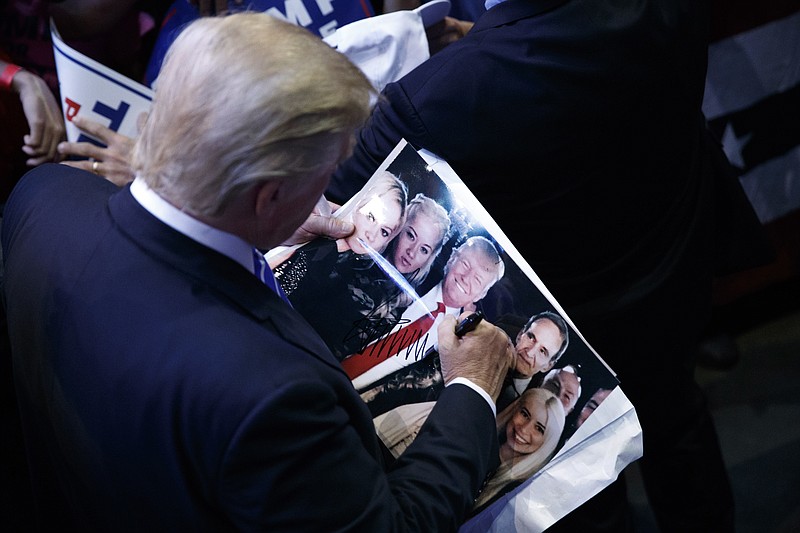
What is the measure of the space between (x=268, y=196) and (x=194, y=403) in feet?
0.69

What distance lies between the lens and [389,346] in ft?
3.46

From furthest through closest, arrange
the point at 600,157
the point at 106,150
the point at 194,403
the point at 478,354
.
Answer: the point at 106,150
the point at 600,157
the point at 478,354
the point at 194,403

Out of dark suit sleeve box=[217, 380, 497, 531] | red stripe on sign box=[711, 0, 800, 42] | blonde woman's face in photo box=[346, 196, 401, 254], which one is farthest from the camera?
red stripe on sign box=[711, 0, 800, 42]

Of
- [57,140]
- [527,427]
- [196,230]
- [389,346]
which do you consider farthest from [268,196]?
[57,140]

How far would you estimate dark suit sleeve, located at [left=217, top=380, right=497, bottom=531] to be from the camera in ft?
2.38

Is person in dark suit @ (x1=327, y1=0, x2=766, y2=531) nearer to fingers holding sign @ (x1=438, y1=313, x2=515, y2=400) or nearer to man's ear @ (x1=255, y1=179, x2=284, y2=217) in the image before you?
fingers holding sign @ (x1=438, y1=313, x2=515, y2=400)

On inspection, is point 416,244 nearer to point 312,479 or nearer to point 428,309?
point 428,309

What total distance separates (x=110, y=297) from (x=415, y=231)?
0.42 m

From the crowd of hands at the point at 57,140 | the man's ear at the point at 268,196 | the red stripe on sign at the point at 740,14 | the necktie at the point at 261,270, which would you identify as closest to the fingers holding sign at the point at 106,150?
the crowd of hands at the point at 57,140

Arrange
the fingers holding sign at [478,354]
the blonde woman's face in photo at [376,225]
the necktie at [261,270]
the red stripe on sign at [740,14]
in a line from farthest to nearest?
the red stripe on sign at [740,14] → the blonde woman's face in photo at [376,225] → the fingers holding sign at [478,354] → the necktie at [261,270]

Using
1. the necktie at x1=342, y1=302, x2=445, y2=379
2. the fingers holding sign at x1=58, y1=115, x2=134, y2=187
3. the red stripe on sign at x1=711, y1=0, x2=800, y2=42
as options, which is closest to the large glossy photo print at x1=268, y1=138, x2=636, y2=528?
the necktie at x1=342, y1=302, x2=445, y2=379

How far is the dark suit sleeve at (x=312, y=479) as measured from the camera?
0.73 m

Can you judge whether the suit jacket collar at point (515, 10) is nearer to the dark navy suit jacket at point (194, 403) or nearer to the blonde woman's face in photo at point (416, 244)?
the blonde woman's face in photo at point (416, 244)

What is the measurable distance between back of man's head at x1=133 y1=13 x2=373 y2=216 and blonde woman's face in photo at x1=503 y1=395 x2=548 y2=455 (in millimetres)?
423
